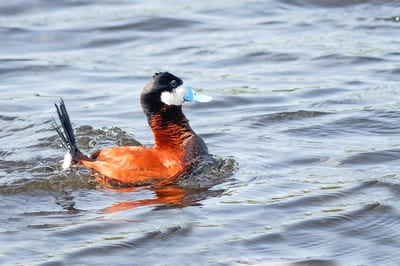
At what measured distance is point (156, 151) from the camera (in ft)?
27.0

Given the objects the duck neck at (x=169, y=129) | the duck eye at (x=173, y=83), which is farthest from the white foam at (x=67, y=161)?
the duck eye at (x=173, y=83)

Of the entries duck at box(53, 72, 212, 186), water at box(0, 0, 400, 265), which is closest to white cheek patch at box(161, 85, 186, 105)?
duck at box(53, 72, 212, 186)

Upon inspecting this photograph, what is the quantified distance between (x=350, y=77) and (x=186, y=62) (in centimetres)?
228

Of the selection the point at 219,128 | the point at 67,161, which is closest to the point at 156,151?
the point at 67,161

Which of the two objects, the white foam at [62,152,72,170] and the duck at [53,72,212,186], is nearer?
the duck at [53,72,212,186]

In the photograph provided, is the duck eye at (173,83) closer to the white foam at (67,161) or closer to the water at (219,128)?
the water at (219,128)

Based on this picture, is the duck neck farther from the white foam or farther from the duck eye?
the white foam

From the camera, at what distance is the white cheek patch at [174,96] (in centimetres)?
828

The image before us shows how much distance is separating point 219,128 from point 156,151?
1.82 metres

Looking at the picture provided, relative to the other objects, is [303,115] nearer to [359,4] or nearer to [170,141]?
[170,141]

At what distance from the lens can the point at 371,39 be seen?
521 inches

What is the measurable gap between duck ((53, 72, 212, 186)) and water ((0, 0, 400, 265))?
12 centimetres

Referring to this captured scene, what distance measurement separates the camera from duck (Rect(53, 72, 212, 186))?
8.07 m

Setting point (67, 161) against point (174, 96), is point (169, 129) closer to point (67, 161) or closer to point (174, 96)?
point (174, 96)
